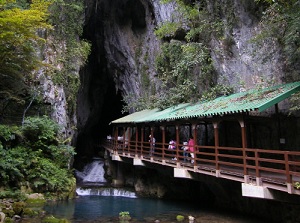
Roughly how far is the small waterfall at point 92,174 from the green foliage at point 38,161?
8.20 meters

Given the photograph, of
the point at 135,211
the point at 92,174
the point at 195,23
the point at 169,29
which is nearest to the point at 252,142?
the point at 135,211

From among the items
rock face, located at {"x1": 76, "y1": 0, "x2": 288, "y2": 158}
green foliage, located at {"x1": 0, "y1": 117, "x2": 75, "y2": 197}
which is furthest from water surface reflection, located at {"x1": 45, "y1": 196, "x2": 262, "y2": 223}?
rock face, located at {"x1": 76, "y1": 0, "x2": 288, "y2": 158}

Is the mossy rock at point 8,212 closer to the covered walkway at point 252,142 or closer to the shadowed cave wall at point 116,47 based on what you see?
the covered walkway at point 252,142

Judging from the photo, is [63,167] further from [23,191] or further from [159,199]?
[159,199]

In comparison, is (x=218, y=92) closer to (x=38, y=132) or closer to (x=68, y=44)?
(x=38, y=132)

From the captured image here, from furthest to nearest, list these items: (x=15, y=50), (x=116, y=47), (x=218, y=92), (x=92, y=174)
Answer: (x=116, y=47)
(x=92, y=174)
(x=15, y=50)
(x=218, y=92)

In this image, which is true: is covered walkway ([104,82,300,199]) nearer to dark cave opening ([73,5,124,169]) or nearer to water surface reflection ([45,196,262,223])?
water surface reflection ([45,196,262,223])

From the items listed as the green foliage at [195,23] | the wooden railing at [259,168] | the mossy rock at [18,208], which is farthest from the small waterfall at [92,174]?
the green foliage at [195,23]

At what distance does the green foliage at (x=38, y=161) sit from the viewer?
45.4 ft

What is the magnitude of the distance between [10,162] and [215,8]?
583 inches

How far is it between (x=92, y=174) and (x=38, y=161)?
12833mm

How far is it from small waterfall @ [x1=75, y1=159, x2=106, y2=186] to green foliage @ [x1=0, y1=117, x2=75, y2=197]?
8.20m

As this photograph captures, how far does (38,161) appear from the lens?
613 inches

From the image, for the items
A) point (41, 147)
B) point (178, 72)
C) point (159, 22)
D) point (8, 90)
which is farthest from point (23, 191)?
point (159, 22)
